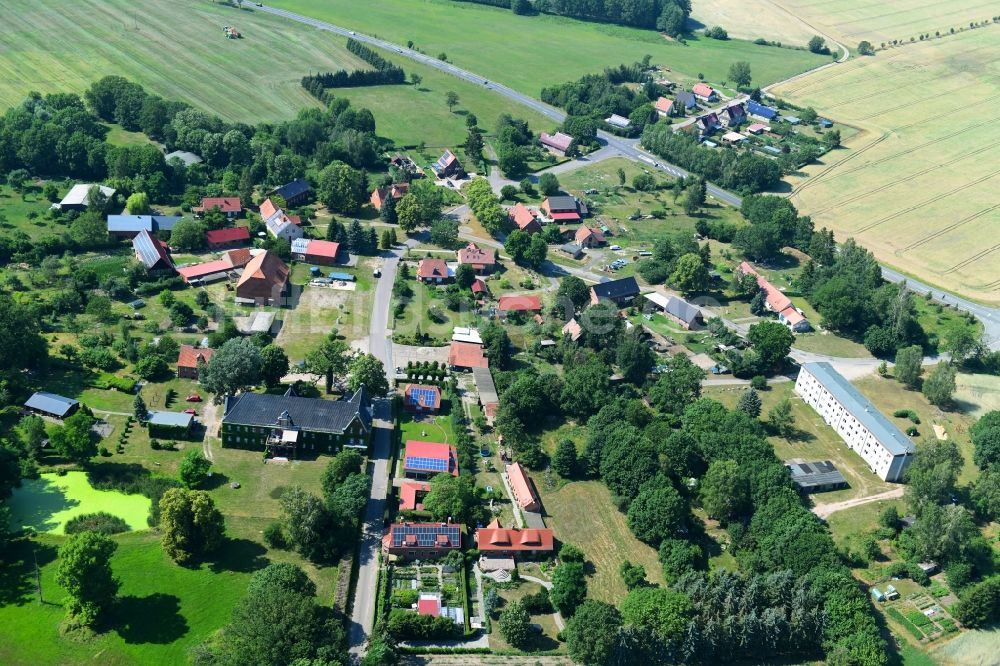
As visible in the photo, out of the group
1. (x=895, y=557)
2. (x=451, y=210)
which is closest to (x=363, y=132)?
(x=451, y=210)

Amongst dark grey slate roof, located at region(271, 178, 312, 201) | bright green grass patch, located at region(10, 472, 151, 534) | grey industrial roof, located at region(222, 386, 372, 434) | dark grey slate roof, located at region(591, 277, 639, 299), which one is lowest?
bright green grass patch, located at region(10, 472, 151, 534)

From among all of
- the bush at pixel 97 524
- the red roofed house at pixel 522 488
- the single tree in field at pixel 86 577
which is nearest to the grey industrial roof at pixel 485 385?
the red roofed house at pixel 522 488

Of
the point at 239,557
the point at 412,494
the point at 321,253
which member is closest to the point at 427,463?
the point at 412,494

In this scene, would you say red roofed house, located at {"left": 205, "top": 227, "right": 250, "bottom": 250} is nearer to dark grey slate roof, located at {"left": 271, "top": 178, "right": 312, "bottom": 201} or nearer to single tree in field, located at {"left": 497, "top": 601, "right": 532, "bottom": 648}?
dark grey slate roof, located at {"left": 271, "top": 178, "right": 312, "bottom": 201}

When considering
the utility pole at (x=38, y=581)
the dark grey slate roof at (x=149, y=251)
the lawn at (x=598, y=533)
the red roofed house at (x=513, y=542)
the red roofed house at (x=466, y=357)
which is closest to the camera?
the utility pole at (x=38, y=581)

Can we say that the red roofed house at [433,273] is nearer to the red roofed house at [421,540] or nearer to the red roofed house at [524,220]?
the red roofed house at [524,220]

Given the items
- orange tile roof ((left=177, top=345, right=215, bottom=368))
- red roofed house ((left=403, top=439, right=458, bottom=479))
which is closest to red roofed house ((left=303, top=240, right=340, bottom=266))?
orange tile roof ((left=177, top=345, right=215, bottom=368))
